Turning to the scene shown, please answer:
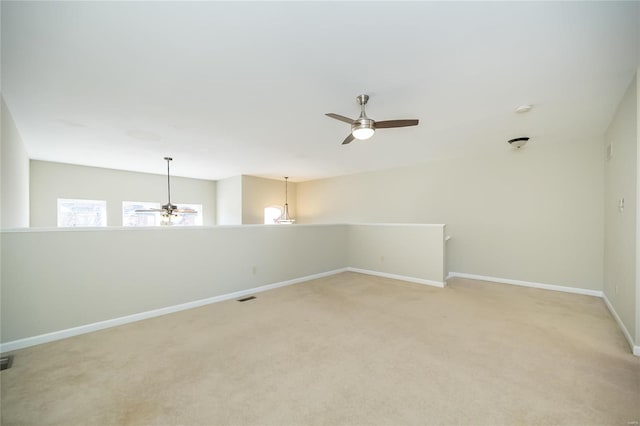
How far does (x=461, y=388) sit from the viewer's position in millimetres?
1918

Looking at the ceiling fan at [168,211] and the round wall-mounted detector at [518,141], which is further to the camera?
the ceiling fan at [168,211]

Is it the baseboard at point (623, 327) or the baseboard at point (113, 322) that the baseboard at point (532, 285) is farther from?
the baseboard at point (113, 322)

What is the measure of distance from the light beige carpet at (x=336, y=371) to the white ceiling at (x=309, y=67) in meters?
2.59

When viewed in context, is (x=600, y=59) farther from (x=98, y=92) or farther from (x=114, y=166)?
(x=114, y=166)

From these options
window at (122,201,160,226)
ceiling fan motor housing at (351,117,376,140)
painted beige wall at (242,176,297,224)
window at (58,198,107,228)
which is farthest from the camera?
painted beige wall at (242,176,297,224)

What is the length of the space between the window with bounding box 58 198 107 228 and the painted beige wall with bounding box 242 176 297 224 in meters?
3.49

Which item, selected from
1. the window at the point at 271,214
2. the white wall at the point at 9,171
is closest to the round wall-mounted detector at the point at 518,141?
the window at the point at 271,214

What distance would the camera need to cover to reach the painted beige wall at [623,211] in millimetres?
2551

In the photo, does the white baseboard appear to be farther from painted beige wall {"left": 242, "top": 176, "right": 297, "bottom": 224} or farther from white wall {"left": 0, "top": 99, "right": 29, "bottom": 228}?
white wall {"left": 0, "top": 99, "right": 29, "bottom": 228}

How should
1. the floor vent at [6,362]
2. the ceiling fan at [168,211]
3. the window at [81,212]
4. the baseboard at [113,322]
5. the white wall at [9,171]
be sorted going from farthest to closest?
the window at [81,212], the ceiling fan at [168,211], the white wall at [9,171], the baseboard at [113,322], the floor vent at [6,362]

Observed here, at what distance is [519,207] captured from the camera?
4941 mm

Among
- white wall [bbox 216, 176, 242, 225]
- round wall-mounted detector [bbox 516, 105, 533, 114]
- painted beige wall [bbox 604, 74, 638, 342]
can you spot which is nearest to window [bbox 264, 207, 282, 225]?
white wall [bbox 216, 176, 242, 225]

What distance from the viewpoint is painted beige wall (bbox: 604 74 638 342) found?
2.55 m

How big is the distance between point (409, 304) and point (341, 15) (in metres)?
3.55
